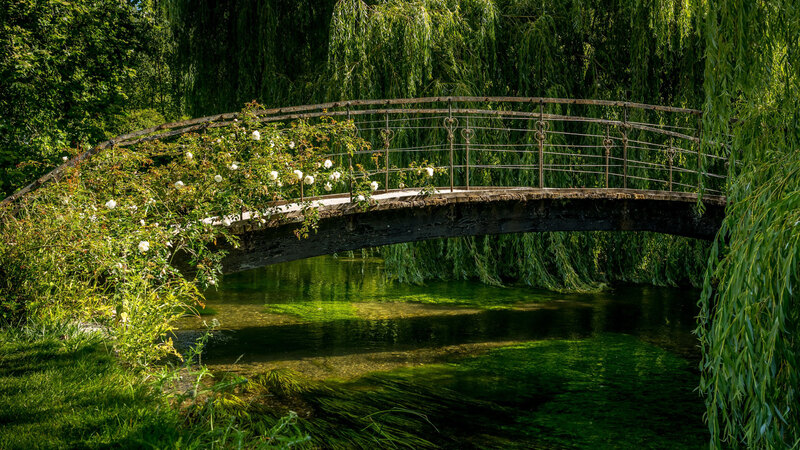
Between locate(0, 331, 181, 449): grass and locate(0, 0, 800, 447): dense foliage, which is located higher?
locate(0, 0, 800, 447): dense foliage

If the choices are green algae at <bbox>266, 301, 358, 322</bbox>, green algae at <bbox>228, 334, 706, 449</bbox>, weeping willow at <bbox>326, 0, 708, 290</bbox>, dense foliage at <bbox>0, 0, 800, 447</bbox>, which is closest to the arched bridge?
weeping willow at <bbox>326, 0, 708, 290</bbox>

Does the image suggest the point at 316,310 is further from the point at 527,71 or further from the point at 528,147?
the point at 527,71

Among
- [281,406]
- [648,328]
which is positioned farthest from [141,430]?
[648,328]

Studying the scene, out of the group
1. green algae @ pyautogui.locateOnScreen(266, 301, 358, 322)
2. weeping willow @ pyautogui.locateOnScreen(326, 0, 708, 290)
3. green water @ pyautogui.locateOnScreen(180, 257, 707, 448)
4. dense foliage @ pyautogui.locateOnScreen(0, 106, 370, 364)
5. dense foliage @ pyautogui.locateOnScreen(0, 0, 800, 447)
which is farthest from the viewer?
weeping willow @ pyautogui.locateOnScreen(326, 0, 708, 290)

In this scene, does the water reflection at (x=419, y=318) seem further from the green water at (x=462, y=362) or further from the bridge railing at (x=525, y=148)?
the bridge railing at (x=525, y=148)

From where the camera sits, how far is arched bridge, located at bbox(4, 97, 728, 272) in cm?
710

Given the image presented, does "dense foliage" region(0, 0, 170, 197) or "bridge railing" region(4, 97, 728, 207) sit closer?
"bridge railing" region(4, 97, 728, 207)

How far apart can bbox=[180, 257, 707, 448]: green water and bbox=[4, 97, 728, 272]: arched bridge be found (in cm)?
145

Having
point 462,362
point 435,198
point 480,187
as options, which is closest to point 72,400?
point 435,198

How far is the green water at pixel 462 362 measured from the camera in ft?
19.4

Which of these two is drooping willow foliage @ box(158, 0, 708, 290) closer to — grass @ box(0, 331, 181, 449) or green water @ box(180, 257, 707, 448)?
green water @ box(180, 257, 707, 448)

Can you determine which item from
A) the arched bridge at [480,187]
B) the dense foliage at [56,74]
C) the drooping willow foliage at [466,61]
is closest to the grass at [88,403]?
the arched bridge at [480,187]

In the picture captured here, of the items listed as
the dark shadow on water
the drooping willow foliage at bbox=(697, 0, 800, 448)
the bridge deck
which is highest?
the bridge deck

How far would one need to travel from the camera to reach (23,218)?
5438 millimetres
